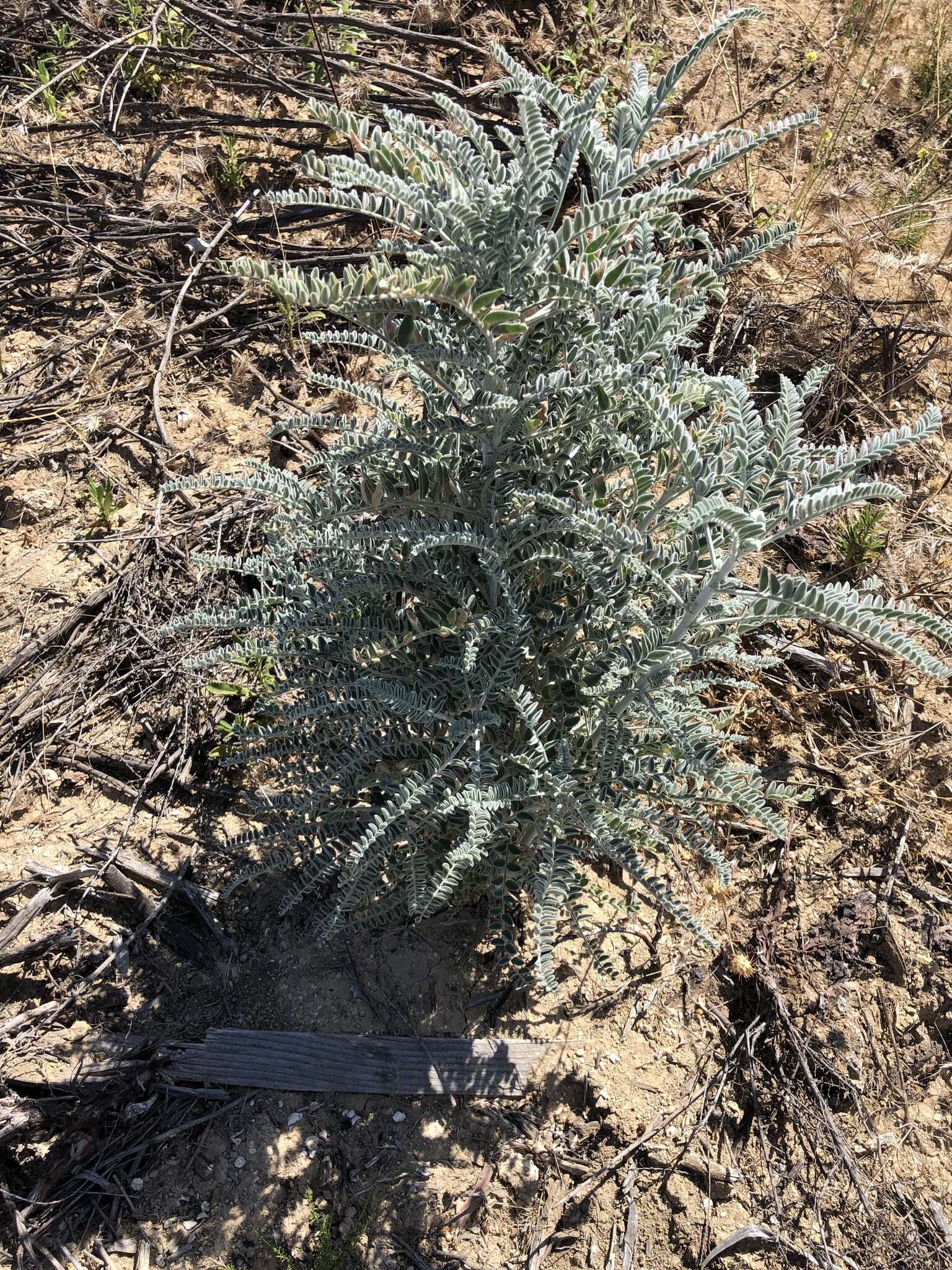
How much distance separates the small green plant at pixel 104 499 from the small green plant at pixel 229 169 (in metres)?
1.48

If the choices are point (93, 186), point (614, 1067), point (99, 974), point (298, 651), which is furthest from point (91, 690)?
point (93, 186)

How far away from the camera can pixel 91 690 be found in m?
3.14

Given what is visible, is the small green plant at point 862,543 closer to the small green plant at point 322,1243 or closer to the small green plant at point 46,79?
the small green plant at point 322,1243

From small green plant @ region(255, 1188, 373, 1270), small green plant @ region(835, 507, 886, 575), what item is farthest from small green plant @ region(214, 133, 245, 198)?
small green plant @ region(255, 1188, 373, 1270)

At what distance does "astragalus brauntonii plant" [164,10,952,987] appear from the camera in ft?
5.78

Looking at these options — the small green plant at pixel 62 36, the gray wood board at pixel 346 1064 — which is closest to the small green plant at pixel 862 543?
the gray wood board at pixel 346 1064

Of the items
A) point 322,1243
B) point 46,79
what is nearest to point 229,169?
point 46,79

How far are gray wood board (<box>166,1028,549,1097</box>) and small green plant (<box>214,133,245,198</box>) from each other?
3.32 m

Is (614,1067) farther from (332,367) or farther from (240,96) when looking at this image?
(240,96)

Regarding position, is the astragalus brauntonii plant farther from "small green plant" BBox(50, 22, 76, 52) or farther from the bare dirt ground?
"small green plant" BBox(50, 22, 76, 52)

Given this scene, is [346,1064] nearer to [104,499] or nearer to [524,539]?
[524,539]

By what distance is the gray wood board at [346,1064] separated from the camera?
2.53 metres

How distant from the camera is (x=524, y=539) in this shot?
2.07 meters

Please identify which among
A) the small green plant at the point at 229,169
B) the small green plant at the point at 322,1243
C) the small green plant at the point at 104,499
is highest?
the small green plant at the point at 229,169
